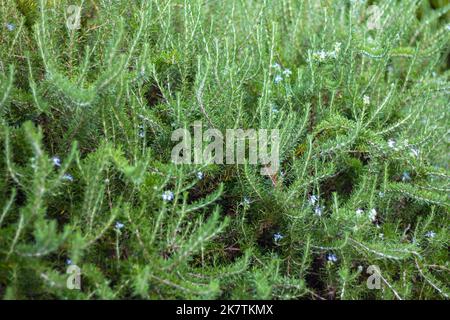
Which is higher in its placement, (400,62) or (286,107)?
(400,62)

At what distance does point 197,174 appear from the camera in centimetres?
211

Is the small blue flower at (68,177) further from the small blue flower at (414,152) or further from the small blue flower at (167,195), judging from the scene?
the small blue flower at (414,152)

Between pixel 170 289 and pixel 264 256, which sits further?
pixel 264 256

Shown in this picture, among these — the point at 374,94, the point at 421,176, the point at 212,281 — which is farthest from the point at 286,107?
the point at 212,281

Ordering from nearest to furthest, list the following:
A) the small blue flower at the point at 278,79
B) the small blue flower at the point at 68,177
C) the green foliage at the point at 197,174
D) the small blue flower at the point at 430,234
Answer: the green foliage at the point at 197,174, the small blue flower at the point at 68,177, the small blue flower at the point at 430,234, the small blue flower at the point at 278,79

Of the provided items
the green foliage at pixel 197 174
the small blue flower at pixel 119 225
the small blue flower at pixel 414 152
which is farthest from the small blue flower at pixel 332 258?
the small blue flower at pixel 119 225

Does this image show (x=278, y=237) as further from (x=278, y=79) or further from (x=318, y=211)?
(x=278, y=79)

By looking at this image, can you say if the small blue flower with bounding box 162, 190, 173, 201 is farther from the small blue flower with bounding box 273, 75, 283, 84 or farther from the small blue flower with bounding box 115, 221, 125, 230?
the small blue flower with bounding box 273, 75, 283, 84

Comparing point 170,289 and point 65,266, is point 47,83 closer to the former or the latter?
point 65,266

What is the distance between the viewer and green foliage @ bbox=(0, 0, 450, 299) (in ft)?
5.99

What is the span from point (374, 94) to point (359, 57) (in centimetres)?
38

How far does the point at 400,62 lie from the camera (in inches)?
127

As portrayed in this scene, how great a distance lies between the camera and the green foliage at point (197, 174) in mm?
1825


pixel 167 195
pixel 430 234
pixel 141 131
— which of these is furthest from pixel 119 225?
pixel 430 234
